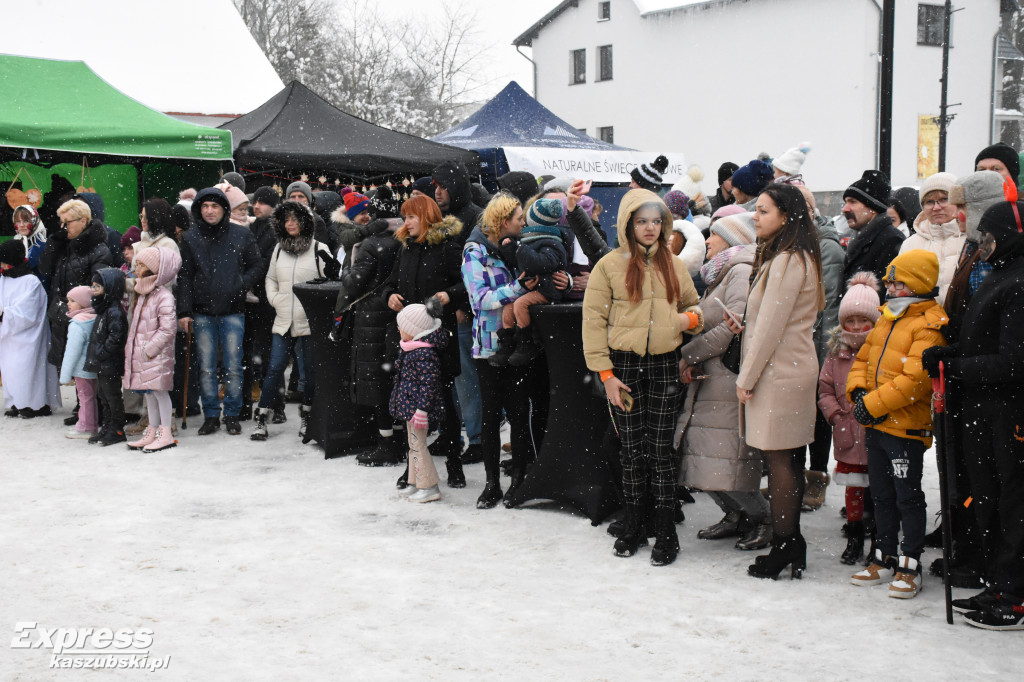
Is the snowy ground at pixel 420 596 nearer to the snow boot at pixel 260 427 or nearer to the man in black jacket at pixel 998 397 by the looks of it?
the man in black jacket at pixel 998 397

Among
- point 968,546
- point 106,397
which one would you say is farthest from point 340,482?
point 968,546

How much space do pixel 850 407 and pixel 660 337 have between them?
3.45 ft

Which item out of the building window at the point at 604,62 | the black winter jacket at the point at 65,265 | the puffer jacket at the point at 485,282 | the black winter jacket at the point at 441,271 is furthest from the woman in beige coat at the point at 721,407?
the building window at the point at 604,62

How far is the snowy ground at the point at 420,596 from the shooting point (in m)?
3.43

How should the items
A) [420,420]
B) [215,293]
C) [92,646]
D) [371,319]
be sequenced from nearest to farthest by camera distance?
[92,646] → [420,420] → [371,319] → [215,293]

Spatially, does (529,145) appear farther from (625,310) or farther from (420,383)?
(625,310)

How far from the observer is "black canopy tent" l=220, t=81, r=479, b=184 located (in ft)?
36.5

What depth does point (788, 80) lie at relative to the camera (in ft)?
103

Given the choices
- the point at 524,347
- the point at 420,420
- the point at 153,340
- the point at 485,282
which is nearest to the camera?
the point at 524,347

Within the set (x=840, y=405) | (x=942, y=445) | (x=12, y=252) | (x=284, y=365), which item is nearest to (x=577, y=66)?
(x=12, y=252)

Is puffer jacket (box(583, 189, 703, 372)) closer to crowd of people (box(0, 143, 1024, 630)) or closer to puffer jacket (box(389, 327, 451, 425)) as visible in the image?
crowd of people (box(0, 143, 1024, 630))

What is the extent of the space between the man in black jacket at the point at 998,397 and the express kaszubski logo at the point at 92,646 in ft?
10.5

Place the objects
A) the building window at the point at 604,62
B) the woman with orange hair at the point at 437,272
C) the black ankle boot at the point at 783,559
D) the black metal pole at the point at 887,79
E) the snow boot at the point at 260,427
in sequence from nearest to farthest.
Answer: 1. the black ankle boot at the point at 783,559
2. the woman with orange hair at the point at 437,272
3. the snow boot at the point at 260,427
4. the black metal pole at the point at 887,79
5. the building window at the point at 604,62

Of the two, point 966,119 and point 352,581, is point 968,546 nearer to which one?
point 352,581
